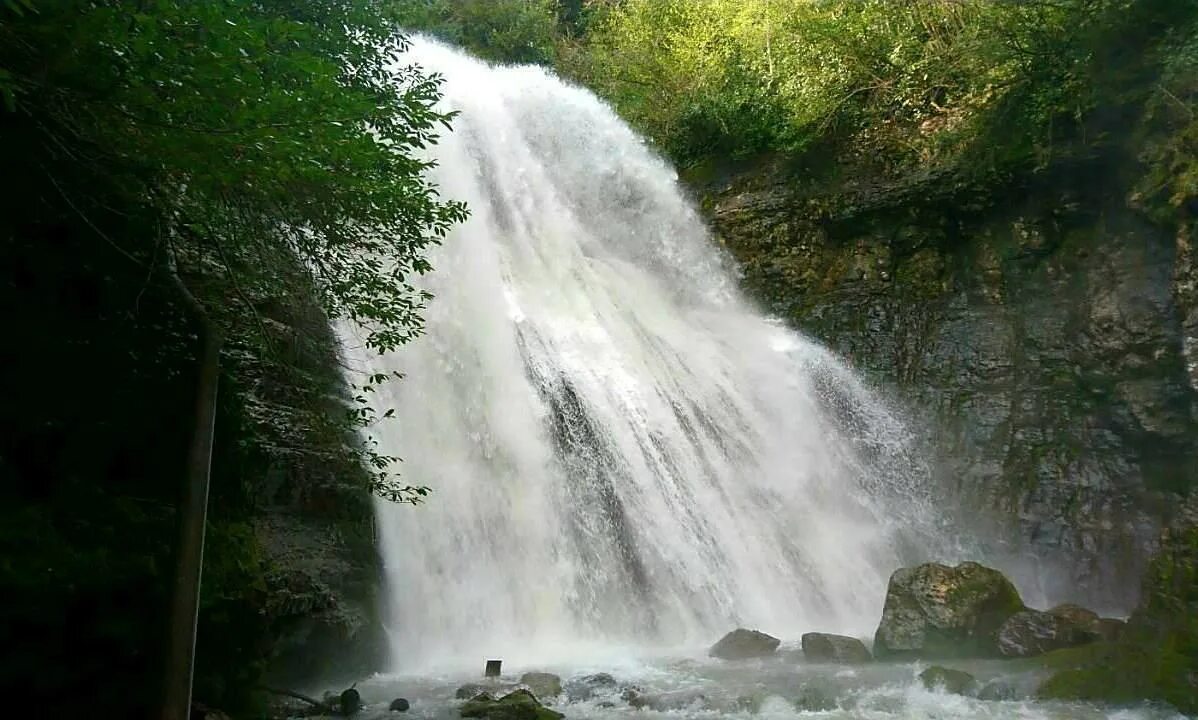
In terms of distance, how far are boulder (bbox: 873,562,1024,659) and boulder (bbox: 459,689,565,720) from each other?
15.0 ft

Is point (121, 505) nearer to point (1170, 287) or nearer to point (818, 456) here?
point (818, 456)

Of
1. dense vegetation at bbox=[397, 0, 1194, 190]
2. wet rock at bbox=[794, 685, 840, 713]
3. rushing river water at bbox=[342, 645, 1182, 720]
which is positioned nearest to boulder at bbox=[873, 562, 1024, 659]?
rushing river water at bbox=[342, 645, 1182, 720]

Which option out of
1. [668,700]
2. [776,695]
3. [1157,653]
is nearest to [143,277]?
[668,700]

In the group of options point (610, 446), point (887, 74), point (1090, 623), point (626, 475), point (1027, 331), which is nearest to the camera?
point (1090, 623)

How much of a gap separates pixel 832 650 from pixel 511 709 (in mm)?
4264

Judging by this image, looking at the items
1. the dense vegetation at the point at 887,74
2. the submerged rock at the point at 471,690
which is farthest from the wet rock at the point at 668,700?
the dense vegetation at the point at 887,74

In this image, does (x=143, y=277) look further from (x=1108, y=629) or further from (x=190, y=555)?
(x=1108, y=629)

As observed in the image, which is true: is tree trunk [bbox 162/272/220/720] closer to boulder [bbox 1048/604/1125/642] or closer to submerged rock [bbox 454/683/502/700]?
submerged rock [bbox 454/683/502/700]

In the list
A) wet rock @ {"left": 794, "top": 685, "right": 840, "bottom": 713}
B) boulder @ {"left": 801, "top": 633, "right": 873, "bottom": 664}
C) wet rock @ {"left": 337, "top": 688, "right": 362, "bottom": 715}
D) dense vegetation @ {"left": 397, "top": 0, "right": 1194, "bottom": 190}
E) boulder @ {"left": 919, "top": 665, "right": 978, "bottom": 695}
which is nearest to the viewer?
wet rock @ {"left": 337, "top": 688, "right": 362, "bottom": 715}

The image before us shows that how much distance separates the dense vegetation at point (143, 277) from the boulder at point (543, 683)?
2.22 m

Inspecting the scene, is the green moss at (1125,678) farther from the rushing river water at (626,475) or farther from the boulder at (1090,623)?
the boulder at (1090,623)

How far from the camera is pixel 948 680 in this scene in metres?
7.93

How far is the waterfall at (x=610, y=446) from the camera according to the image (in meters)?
10.5

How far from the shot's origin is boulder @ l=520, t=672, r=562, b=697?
24.9 feet
